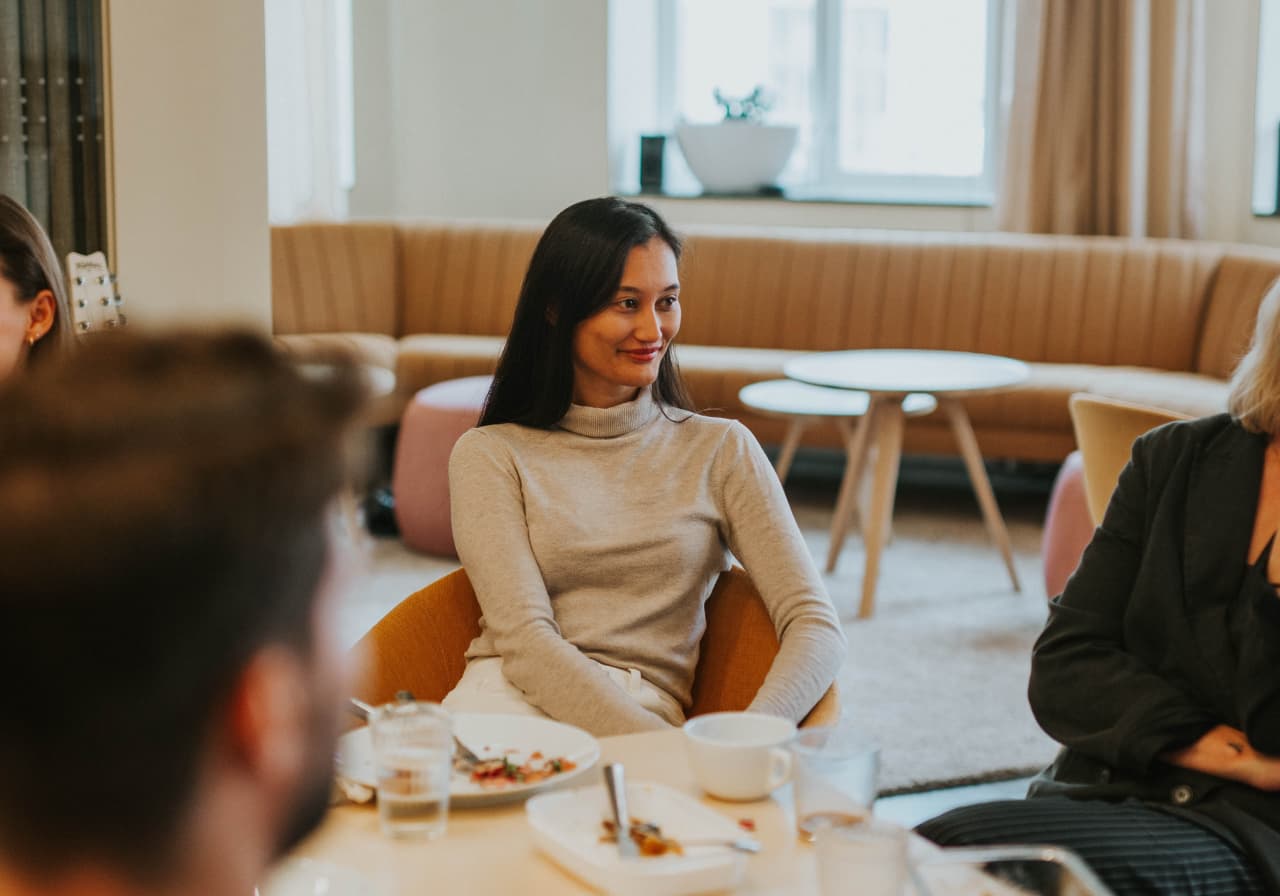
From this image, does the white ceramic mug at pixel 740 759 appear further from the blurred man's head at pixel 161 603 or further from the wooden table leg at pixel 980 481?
the wooden table leg at pixel 980 481

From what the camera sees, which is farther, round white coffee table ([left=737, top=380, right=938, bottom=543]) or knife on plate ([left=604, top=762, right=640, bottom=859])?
round white coffee table ([left=737, top=380, right=938, bottom=543])

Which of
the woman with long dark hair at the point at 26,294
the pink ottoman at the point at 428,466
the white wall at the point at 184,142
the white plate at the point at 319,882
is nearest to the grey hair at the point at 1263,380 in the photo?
the white plate at the point at 319,882

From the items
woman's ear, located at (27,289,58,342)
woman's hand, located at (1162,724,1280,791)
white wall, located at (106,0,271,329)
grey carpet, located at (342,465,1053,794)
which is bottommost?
grey carpet, located at (342,465,1053,794)

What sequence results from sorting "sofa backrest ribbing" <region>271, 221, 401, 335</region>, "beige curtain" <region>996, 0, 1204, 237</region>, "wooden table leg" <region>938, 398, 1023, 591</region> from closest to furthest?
1. "wooden table leg" <region>938, 398, 1023, 591</region>
2. "beige curtain" <region>996, 0, 1204, 237</region>
3. "sofa backrest ribbing" <region>271, 221, 401, 335</region>

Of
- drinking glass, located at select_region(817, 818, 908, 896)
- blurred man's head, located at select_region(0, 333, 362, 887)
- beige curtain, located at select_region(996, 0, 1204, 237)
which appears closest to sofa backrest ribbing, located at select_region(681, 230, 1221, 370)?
beige curtain, located at select_region(996, 0, 1204, 237)

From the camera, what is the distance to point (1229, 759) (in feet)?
5.39

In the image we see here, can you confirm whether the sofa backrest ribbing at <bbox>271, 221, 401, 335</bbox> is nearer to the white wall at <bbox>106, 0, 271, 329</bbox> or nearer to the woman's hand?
the white wall at <bbox>106, 0, 271, 329</bbox>

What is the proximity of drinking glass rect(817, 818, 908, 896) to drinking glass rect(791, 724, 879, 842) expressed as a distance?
0.39 ft

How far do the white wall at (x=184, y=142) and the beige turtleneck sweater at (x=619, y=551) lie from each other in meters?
1.16

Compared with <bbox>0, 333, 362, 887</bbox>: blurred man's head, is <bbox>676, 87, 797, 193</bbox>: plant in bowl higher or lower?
higher

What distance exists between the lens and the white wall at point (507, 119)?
251 inches

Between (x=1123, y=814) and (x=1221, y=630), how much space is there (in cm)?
24

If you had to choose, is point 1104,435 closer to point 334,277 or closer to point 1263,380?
point 1263,380

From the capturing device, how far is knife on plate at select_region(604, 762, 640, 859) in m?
1.17
